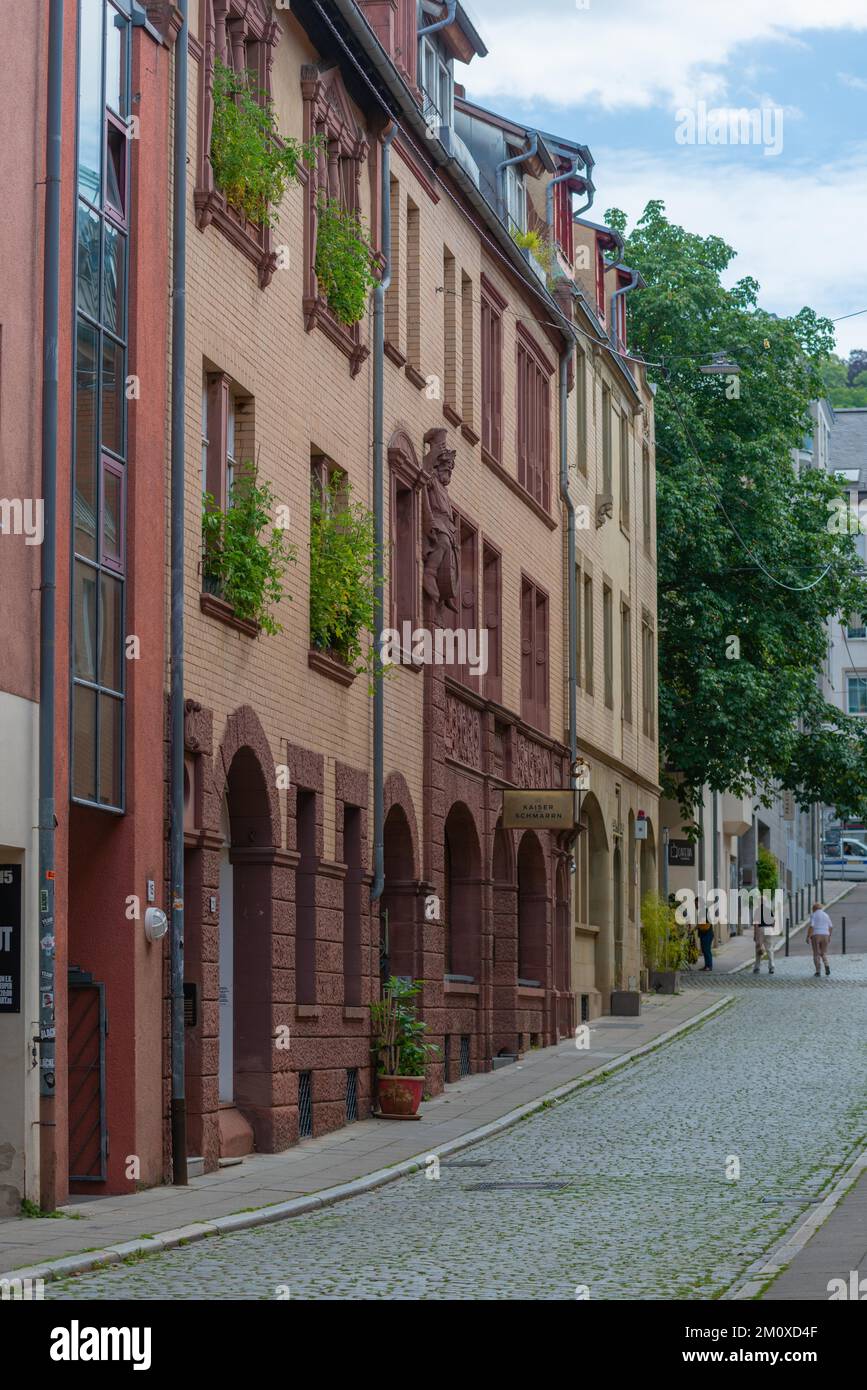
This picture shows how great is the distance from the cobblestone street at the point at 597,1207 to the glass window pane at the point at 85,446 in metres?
5.46

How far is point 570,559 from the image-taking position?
3647 cm

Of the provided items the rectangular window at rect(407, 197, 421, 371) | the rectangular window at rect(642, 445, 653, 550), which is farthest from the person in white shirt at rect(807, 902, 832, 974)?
the rectangular window at rect(407, 197, 421, 371)

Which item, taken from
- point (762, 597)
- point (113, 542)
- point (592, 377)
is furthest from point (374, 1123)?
point (762, 597)

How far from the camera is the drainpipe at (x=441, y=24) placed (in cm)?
2919

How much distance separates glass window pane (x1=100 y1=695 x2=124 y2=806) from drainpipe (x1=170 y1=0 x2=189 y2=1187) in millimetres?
757

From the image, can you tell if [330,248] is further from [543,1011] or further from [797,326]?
[797,326]

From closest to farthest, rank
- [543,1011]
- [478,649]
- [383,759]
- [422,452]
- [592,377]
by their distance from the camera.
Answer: [383,759] → [422,452] → [478,649] → [543,1011] → [592,377]

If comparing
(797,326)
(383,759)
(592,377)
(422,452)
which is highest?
(797,326)

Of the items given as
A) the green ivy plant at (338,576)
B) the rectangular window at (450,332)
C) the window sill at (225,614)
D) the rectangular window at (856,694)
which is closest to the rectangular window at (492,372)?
the rectangular window at (450,332)

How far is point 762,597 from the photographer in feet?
155

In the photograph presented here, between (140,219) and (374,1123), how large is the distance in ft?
32.4

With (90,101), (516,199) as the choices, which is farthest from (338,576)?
(516,199)

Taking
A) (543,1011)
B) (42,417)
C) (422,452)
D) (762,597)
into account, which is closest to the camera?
(42,417)

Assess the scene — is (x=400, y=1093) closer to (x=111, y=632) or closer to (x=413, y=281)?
(x=111, y=632)
